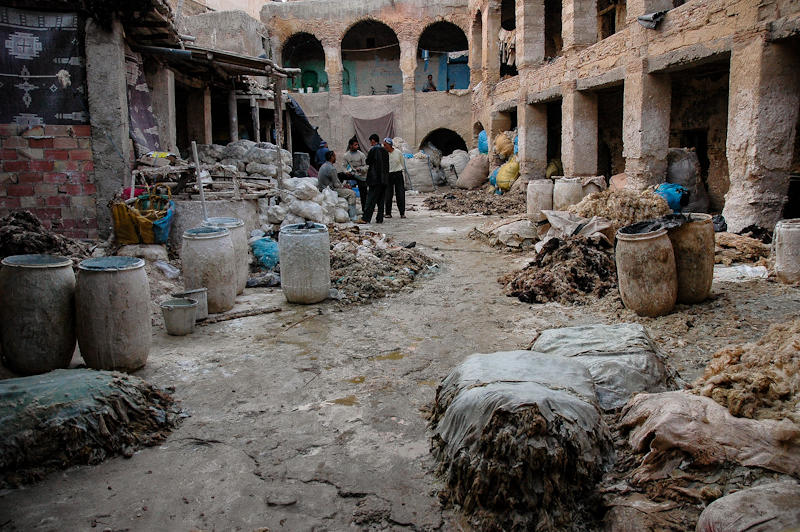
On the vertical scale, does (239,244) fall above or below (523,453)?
above

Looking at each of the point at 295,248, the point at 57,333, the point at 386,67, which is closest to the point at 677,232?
the point at 295,248

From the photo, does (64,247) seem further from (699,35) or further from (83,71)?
(699,35)

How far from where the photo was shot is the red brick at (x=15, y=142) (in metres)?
7.37

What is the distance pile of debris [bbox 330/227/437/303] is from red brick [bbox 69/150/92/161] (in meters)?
3.43

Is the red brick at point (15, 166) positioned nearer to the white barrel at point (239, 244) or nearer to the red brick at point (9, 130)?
the red brick at point (9, 130)

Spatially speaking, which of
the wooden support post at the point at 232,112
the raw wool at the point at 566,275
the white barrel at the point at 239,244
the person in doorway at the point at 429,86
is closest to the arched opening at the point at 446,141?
the person in doorway at the point at 429,86

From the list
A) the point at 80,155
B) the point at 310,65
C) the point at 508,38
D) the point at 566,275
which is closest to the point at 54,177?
the point at 80,155

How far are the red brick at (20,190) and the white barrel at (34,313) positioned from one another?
4546mm

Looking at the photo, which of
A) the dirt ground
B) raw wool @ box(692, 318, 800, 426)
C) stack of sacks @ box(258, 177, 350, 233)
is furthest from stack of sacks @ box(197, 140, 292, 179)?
raw wool @ box(692, 318, 800, 426)

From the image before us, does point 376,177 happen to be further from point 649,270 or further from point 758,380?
point 758,380

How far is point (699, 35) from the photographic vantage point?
7.85 meters

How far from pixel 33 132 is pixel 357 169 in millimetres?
6560

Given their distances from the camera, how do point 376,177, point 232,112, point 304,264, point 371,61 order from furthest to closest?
point 371,61 → point 232,112 → point 376,177 → point 304,264

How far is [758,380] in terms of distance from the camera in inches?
101
